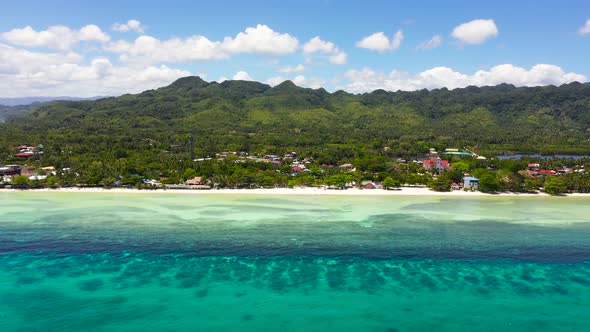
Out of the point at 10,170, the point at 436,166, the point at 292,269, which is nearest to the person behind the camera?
the point at 292,269

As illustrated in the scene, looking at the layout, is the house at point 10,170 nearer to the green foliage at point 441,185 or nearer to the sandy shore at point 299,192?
the sandy shore at point 299,192

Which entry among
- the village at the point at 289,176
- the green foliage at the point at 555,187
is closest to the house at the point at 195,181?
the village at the point at 289,176

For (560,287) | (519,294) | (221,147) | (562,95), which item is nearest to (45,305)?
(519,294)

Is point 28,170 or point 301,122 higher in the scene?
point 301,122

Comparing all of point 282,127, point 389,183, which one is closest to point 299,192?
point 389,183

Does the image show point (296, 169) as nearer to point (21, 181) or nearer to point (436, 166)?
point (436, 166)

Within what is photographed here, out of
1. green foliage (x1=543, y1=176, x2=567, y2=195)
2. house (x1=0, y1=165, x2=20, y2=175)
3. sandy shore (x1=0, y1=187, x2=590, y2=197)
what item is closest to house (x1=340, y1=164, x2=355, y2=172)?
sandy shore (x1=0, y1=187, x2=590, y2=197)

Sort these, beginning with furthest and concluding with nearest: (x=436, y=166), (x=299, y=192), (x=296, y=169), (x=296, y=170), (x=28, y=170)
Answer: (x=436, y=166)
(x=296, y=169)
(x=296, y=170)
(x=28, y=170)
(x=299, y=192)
